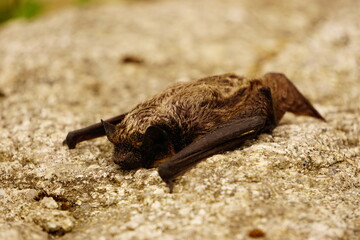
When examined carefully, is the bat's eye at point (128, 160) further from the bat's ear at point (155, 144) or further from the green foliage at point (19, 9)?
the green foliage at point (19, 9)

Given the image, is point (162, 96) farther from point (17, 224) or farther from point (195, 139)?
point (17, 224)

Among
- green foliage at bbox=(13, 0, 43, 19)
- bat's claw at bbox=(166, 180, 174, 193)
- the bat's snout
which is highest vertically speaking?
green foliage at bbox=(13, 0, 43, 19)

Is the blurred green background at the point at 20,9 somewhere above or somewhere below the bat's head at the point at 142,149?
above

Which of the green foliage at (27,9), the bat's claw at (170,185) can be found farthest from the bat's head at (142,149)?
the green foliage at (27,9)

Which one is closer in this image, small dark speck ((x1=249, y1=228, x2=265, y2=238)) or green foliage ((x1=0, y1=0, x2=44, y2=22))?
small dark speck ((x1=249, y1=228, x2=265, y2=238))

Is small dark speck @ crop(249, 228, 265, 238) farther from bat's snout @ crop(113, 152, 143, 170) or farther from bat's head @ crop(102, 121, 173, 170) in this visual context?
bat's snout @ crop(113, 152, 143, 170)

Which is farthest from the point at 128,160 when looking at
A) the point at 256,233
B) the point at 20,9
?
the point at 20,9

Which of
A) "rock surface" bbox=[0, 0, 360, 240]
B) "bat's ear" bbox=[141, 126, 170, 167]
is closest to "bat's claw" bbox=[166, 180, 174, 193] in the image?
"rock surface" bbox=[0, 0, 360, 240]
